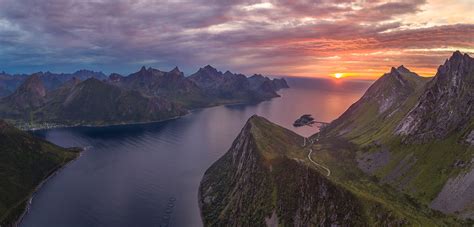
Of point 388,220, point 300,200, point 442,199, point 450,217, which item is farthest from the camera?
point 300,200

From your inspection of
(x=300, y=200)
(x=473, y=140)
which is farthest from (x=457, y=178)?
(x=300, y=200)

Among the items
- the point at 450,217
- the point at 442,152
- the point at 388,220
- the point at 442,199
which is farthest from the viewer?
the point at 442,152

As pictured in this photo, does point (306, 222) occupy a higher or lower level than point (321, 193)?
lower

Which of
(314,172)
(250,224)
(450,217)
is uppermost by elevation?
(314,172)

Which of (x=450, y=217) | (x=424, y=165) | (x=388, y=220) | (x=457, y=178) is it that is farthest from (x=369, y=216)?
(x=424, y=165)

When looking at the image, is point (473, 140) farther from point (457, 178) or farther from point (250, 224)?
point (250, 224)

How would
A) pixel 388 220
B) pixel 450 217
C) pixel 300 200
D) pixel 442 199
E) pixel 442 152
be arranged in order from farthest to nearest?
pixel 442 152 < pixel 300 200 < pixel 442 199 < pixel 450 217 < pixel 388 220

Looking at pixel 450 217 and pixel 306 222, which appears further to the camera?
pixel 306 222

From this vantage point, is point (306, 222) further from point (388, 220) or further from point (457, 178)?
point (457, 178)

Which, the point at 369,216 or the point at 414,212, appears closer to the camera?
the point at 369,216
